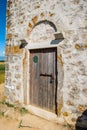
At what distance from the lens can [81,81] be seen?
4891 mm

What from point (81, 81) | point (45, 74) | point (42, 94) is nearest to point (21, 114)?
point (42, 94)

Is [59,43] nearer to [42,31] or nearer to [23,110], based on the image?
[42,31]

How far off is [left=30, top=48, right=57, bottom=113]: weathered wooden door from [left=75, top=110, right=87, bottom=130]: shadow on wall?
912 millimetres

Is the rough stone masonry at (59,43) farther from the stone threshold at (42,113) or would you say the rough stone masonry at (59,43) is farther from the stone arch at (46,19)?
the stone threshold at (42,113)

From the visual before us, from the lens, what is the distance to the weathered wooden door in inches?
221

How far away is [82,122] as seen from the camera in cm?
483

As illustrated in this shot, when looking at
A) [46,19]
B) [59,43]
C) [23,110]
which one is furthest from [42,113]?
[46,19]

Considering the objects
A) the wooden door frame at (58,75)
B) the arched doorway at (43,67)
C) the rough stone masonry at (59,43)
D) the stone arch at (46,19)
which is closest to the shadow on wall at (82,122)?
the rough stone masonry at (59,43)

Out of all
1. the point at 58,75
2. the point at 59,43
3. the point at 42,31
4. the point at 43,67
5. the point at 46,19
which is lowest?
the point at 58,75

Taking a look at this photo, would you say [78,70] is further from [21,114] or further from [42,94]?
[21,114]

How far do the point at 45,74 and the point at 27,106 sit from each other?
135cm

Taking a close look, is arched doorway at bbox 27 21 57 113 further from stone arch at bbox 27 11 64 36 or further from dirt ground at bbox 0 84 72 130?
dirt ground at bbox 0 84 72 130

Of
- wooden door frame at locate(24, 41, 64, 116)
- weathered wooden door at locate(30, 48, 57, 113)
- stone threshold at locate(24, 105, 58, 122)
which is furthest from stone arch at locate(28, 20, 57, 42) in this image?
stone threshold at locate(24, 105, 58, 122)

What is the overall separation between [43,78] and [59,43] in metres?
1.29
